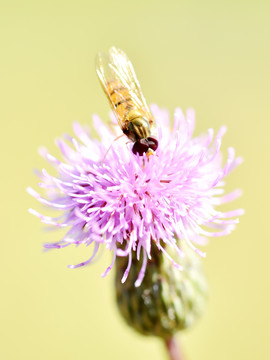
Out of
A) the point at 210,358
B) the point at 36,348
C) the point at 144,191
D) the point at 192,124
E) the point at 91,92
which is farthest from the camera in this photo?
the point at 91,92

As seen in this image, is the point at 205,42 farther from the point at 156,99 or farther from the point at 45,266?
the point at 45,266

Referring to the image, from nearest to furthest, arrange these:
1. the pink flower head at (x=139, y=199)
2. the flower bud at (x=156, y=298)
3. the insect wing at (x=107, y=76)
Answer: the pink flower head at (x=139, y=199) → the insect wing at (x=107, y=76) → the flower bud at (x=156, y=298)

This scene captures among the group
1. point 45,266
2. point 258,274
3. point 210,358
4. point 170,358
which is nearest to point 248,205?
point 258,274

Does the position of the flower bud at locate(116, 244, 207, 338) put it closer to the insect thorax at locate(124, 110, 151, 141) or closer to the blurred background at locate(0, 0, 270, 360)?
the blurred background at locate(0, 0, 270, 360)

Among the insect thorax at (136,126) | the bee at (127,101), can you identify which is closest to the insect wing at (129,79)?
the bee at (127,101)

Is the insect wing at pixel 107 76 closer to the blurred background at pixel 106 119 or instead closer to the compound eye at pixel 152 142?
the compound eye at pixel 152 142

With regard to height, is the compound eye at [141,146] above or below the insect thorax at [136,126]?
below

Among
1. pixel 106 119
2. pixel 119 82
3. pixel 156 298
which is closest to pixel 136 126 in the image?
pixel 119 82
